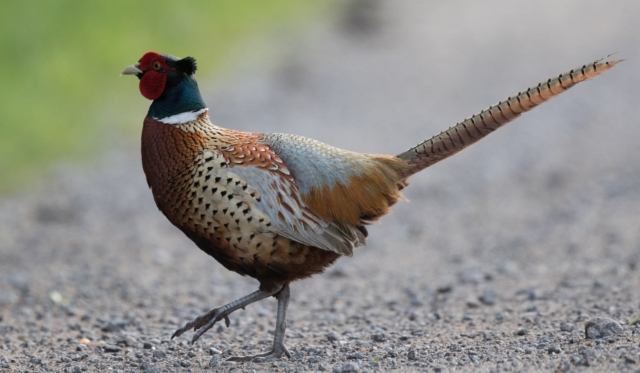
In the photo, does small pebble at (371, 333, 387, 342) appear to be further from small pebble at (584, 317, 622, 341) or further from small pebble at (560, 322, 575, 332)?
small pebble at (584, 317, 622, 341)

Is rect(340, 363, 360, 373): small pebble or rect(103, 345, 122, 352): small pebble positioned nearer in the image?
rect(340, 363, 360, 373): small pebble

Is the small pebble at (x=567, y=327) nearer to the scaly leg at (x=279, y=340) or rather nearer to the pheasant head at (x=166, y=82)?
the scaly leg at (x=279, y=340)

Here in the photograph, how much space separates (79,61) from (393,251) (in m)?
4.62

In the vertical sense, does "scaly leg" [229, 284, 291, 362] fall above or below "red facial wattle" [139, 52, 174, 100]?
below

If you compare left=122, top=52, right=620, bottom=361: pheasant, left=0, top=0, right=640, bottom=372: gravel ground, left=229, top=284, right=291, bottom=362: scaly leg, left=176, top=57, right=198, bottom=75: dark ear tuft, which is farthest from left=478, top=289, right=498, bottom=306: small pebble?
left=176, top=57, right=198, bottom=75: dark ear tuft

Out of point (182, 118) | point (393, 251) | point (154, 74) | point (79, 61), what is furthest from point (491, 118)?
point (79, 61)

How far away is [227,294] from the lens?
5371 millimetres

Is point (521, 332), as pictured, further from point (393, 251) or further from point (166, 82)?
point (393, 251)

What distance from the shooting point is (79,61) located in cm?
924

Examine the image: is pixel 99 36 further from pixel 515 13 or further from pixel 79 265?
pixel 515 13

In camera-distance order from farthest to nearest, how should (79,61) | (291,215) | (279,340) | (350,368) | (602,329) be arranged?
1. (79,61)
2. (279,340)
3. (291,215)
4. (602,329)
5. (350,368)

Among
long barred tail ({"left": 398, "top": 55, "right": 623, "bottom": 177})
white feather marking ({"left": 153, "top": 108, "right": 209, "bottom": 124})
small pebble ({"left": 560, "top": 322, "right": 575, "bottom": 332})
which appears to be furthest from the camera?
small pebble ({"left": 560, "top": 322, "right": 575, "bottom": 332})

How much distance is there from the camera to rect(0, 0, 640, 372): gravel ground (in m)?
3.94

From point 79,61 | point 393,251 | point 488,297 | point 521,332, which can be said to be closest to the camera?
point 521,332
